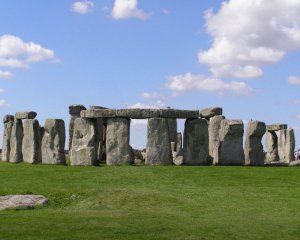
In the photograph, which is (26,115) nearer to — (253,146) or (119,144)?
(119,144)

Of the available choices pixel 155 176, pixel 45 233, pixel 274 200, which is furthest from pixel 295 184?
pixel 45 233

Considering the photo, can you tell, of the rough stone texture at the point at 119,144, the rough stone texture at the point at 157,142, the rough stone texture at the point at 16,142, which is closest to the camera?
the rough stone texture at the point at 157,142

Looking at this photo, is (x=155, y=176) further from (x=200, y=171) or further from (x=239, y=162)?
(x=239, y=162)

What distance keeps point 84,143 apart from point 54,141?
1.85 meters

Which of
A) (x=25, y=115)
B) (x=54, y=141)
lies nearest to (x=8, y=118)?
(x=25, y=115)

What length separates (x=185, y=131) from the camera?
28.8m

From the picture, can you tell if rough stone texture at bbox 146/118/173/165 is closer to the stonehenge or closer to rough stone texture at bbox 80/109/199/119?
the stonehenge

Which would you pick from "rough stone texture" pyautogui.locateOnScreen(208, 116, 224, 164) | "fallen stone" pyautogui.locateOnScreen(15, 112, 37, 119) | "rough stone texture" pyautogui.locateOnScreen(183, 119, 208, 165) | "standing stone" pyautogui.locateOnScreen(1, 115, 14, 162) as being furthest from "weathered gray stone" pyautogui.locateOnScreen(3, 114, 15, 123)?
"rough stone texture" pyautogui.locateOnScreen(208, 116, 224, 164)

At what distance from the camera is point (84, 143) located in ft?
92.8

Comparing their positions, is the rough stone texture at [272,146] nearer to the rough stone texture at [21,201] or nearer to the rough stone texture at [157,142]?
the rough stone texture at [157,142]

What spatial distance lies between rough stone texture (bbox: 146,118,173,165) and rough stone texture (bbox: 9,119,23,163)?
785cm

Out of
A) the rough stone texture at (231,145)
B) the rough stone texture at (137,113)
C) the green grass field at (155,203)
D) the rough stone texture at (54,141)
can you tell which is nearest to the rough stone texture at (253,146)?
the rough stone texture at (231,145)

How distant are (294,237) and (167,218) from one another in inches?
126

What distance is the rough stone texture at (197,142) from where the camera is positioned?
28578mm
